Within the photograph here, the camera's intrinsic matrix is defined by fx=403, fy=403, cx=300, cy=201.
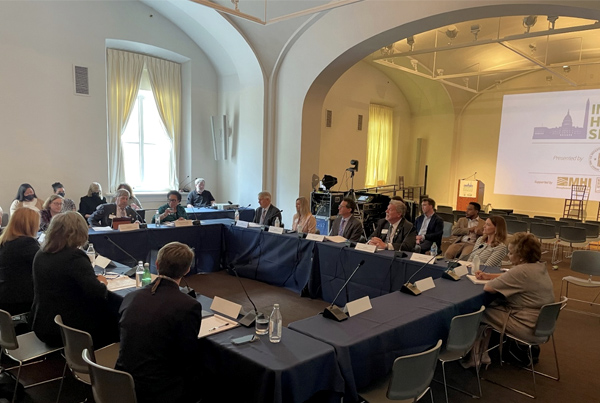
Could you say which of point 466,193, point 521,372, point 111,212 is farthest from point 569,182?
point 111,212

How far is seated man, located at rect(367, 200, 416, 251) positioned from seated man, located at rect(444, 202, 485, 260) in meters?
1.34

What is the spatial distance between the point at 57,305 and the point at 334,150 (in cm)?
822

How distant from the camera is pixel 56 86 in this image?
660cm

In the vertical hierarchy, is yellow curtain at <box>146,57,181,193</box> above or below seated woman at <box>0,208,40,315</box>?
above

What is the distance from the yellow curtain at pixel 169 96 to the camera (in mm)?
8133

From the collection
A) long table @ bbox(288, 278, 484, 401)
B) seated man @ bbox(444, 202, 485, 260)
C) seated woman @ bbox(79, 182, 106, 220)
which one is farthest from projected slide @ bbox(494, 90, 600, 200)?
seated woman @ bbox(79, 182, 106, 220)

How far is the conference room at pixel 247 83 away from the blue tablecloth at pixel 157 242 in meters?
0.65

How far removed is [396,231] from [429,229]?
0.94m

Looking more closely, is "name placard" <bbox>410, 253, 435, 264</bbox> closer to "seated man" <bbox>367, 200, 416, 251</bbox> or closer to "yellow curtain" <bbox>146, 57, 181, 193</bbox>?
"seated man" <bbox>367, 200, 416, 251</bbox>

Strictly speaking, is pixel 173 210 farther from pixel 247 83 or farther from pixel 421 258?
pixel 247 83

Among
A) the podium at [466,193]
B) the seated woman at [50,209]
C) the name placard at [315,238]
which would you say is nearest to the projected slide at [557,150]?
the podium at [466,193]

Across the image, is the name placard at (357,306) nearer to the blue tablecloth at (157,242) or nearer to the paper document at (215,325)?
the paper document at (215,325)

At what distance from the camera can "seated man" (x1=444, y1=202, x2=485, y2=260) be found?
542cm

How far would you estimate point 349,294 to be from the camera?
164 inches
